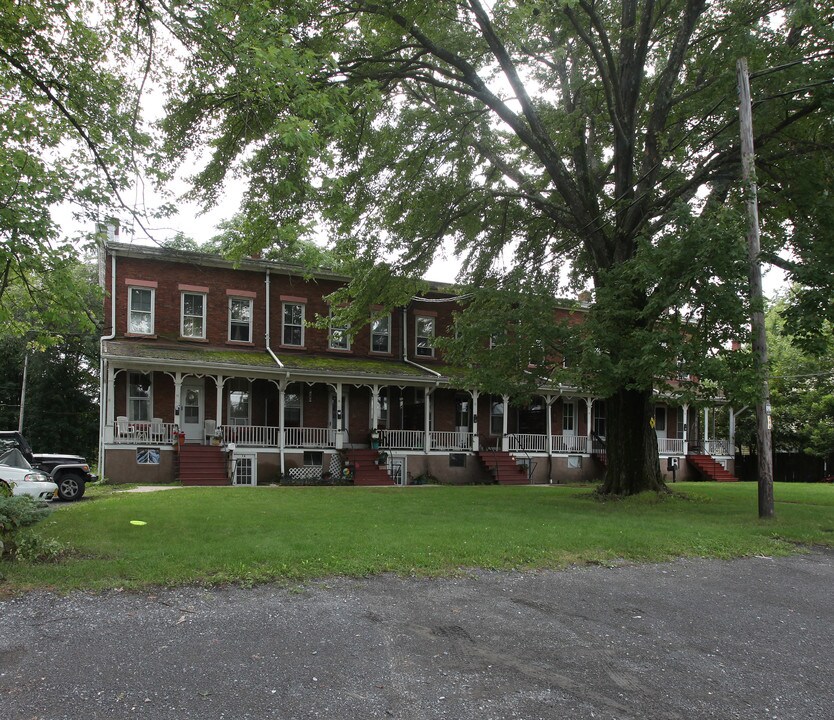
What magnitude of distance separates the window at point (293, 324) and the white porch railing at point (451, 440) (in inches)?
256

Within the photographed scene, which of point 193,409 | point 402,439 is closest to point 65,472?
point 193,409

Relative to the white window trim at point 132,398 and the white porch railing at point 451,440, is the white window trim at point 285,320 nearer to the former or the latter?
the white window trim at point 132,398

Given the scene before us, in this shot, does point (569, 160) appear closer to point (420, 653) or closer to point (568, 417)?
point (568, 417)

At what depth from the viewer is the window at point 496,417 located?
27.8 metres

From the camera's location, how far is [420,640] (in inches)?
198

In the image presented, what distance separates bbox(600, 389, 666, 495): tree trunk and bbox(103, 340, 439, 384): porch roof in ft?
28.7

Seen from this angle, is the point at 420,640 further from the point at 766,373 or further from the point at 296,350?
the point at 296,350

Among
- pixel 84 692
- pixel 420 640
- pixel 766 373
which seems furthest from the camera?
pixel 766 373

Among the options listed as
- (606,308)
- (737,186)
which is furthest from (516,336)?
(737,186)

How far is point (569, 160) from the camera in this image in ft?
62.7

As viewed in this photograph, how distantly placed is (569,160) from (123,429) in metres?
16.2

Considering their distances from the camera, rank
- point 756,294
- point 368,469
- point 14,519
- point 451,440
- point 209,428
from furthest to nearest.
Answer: point 451,440 < point 368,469 < point 209,428 < point 756,294 < point 14,519

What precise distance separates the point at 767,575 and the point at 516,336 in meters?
7.85

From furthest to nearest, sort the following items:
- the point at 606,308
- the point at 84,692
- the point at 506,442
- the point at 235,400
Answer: the point at 506,442 → the point at 235,400 → the point at 606,308 → the point at 84,692
